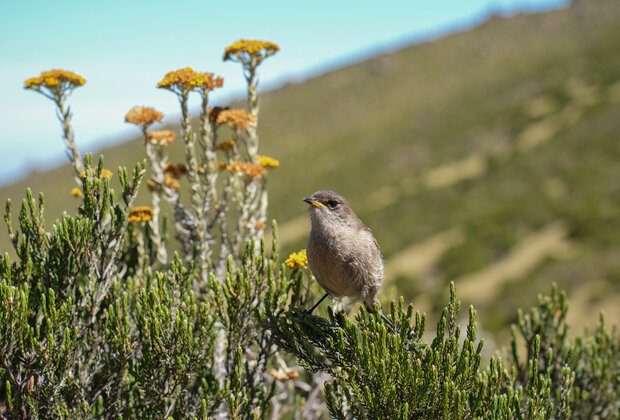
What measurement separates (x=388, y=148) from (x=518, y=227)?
17.3 m

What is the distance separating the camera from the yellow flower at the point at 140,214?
163 inches

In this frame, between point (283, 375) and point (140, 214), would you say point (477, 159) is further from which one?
point (140, 214)

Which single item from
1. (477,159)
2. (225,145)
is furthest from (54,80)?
(477,159)

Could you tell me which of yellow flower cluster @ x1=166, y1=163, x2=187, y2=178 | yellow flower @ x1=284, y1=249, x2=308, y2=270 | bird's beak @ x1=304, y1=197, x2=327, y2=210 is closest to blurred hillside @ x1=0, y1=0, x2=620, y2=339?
yellow flower @ x1=284, y1=249, x2=308, y2=270

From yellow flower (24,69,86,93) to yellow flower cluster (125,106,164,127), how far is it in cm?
49

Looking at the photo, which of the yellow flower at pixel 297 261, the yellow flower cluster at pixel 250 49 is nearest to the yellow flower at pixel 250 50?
the yellow flower cluster at pixel 250 49

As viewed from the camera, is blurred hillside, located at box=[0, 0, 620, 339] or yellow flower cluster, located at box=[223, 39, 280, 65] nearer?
yellow flower cluster, located at box=[223, 39, 280, 65]

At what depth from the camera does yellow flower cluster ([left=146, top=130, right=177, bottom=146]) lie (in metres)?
4.34

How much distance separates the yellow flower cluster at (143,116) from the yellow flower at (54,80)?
490mm

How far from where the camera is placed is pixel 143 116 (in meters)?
4.25

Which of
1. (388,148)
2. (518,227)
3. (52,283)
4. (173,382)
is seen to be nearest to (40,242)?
(52,283)

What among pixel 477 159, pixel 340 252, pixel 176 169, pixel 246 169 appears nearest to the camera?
pixel 340 252

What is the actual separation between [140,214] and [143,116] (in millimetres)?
878

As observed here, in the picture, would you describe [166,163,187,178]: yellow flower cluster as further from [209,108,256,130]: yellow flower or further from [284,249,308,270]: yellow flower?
[284,249,308,270]: yellow flower
